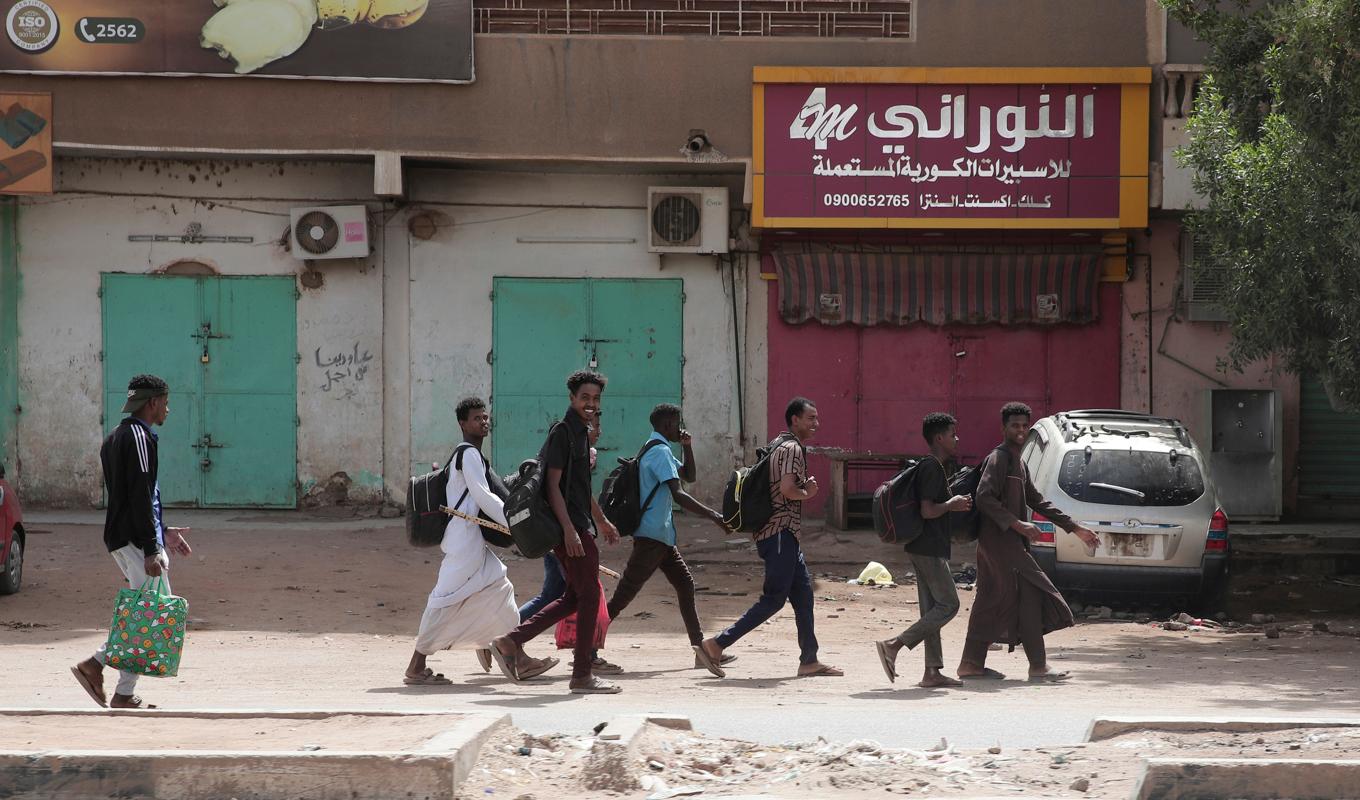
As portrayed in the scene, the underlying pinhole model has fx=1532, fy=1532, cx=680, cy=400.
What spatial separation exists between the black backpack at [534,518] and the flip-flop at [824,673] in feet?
6.29

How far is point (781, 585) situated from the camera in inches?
340

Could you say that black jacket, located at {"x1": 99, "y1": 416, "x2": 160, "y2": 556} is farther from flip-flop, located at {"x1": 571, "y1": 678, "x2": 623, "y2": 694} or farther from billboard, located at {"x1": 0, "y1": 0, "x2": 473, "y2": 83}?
billboard, located at {"x1": 0, "y1": 0, "x2": 473, "y2": 83}

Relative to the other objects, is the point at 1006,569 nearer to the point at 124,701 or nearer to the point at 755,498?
the point at 755,498

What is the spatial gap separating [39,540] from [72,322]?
2.94 meters

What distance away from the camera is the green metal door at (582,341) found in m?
16.4

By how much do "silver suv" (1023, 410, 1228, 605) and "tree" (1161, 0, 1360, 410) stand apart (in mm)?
1384

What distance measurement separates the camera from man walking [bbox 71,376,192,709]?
7.08 meters

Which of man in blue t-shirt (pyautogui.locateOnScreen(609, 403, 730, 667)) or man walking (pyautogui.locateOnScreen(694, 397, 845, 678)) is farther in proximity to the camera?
man in blue t-shirt (pyautogui.locateOnScreen(609, 403, 730, 667))

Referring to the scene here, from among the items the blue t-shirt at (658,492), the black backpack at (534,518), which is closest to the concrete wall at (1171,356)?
the blue t-shirt at (658,492)

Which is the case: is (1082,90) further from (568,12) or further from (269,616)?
(269,616)

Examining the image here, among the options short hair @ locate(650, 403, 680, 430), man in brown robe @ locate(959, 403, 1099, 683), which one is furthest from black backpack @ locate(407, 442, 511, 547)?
man in brown robe @ locate(959, 403, 1099, 683)

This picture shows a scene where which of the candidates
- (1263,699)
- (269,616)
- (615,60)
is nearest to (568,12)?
(615,60)

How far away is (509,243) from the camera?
16328mm

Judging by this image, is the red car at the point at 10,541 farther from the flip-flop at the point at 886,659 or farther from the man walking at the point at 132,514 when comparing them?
the flip-flop at the point at 886,659
